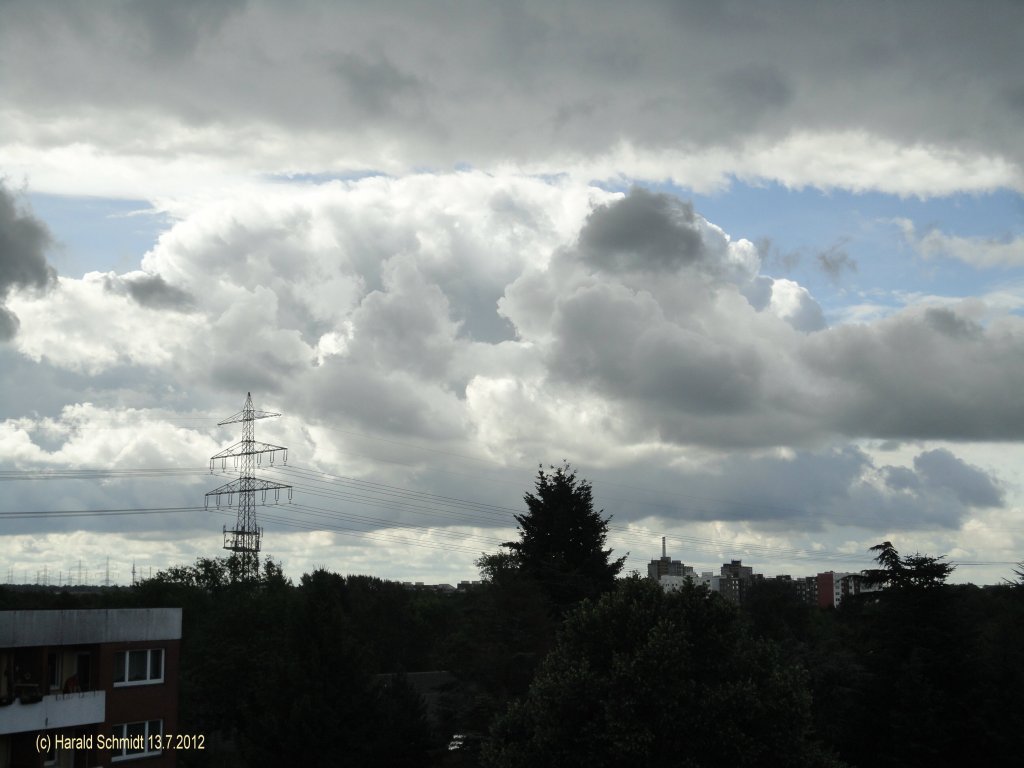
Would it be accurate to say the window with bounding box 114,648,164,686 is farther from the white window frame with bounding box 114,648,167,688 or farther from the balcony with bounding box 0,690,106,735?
the balcony with bounding box 0,690,106,735

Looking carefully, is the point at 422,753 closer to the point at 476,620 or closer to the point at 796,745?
the point at 476,620

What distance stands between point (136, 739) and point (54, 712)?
227 inches

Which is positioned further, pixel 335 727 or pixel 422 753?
pixel 422 753

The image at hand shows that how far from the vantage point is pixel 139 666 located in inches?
2109

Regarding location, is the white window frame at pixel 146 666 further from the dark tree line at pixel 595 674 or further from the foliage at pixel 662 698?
the foliage at pixel 662 698

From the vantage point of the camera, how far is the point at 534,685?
4406cm

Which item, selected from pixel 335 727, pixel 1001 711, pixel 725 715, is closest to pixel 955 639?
pixel 1001 711

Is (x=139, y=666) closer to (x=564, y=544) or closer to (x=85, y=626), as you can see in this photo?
(x=85, y=626)

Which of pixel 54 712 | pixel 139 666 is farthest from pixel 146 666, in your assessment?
pixel 54 712

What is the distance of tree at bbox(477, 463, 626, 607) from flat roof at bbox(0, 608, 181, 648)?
33987 mm

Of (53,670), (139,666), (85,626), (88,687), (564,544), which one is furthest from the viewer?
(564,544)

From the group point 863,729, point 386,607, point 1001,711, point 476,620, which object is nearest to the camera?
point 1001,711

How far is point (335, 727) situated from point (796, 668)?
85.6ft

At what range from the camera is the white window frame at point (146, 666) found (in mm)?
52062
